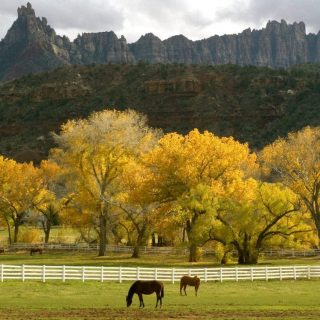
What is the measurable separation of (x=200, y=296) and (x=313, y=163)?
101 ft

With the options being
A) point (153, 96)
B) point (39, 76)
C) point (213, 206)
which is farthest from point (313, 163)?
point (39, 76)

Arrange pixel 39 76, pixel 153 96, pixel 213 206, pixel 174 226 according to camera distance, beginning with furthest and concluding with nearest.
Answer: pixel 39 76 → pixel 153 96 → pixel 174 226 → pixel 213 206

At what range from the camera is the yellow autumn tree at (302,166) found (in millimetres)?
60312

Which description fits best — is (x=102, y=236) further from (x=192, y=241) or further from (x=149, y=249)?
(x=192, y=241)

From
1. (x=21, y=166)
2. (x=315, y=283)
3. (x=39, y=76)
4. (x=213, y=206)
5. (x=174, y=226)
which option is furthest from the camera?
(x=39, y=76)

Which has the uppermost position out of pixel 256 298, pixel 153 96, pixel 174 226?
pixel 153 96

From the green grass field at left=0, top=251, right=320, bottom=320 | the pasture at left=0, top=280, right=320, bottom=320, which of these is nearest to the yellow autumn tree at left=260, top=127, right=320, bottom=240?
the green grass field at left=0, top=251, right=320, bottom=320

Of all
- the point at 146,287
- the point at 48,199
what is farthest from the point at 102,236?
the point at 146,287

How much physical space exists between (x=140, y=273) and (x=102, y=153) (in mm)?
25661

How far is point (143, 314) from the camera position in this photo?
2448cm

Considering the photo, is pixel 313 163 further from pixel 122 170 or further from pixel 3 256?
pixel 3 256

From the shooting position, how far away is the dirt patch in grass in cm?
2334

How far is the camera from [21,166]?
8394 cm

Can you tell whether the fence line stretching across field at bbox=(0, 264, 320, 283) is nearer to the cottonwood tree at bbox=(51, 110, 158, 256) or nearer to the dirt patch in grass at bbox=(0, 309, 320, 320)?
the dirt patch in grass at bbox=(0, 309, 320, 320)
